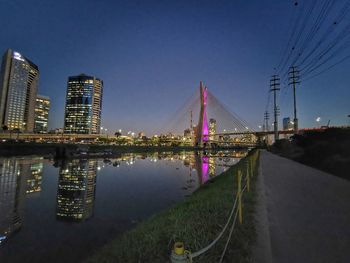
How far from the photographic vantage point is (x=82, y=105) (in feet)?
627

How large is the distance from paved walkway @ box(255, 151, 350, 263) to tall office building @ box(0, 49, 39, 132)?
16996 centimetres

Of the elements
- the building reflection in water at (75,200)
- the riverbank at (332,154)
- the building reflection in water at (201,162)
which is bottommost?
the building reflection in water at (75,200)

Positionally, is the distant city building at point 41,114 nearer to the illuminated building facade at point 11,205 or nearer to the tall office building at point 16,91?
the tall office building at point 16,91

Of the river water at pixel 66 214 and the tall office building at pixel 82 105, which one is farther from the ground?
the tall office building at pixel 82 105

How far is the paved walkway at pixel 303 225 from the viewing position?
4688 mm

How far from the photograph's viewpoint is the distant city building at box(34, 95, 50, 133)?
581ft

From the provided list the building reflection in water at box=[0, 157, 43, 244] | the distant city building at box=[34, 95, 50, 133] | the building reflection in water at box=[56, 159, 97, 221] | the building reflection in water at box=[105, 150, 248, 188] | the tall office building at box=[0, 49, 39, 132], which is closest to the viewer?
the building reflection in water at box=[0, 157, 43, 244]

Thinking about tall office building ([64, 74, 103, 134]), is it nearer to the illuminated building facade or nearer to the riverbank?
the illuminated building facade

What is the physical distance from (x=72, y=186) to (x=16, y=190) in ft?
12.1

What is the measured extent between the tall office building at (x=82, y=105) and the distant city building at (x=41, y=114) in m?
16.0

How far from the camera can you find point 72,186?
1747 cm

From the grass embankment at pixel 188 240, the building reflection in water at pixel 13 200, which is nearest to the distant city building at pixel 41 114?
the building reflection in water at pixel 13 200

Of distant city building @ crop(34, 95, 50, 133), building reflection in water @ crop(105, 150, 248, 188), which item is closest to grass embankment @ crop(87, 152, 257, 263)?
building reflection in water @ crop(105, 150, 248, 188)

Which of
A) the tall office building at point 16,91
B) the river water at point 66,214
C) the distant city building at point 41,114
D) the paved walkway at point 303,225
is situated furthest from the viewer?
the distant city building at point 41,114
